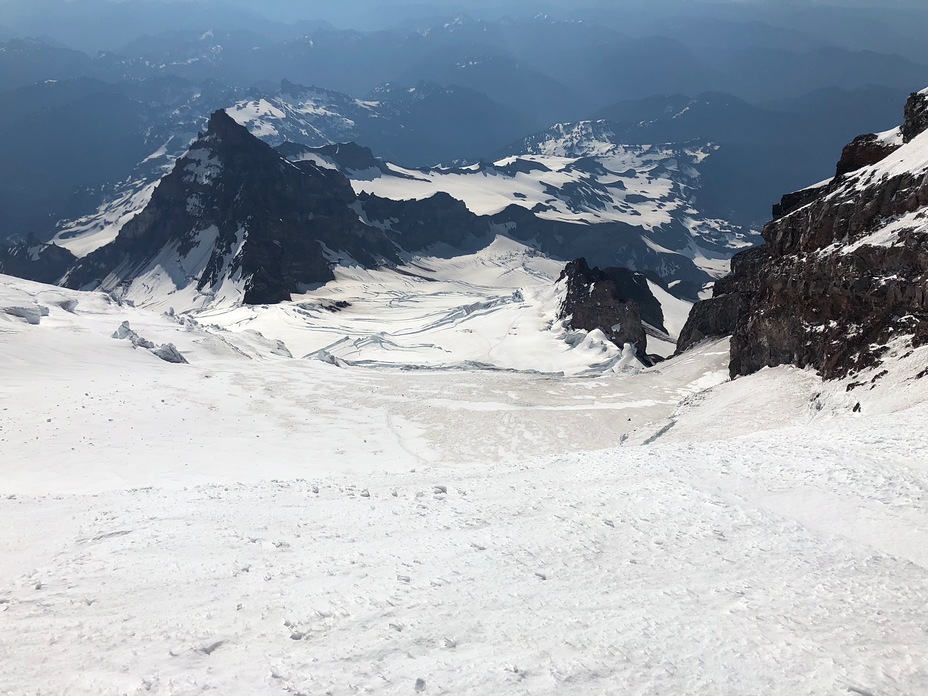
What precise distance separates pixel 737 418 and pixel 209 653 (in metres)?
23.3

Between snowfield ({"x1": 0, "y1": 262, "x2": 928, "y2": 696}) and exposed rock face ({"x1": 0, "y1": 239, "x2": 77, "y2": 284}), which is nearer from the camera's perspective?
snowfield ({"x1": 0, "y1": 262, "x2": 928, "y2": 696})

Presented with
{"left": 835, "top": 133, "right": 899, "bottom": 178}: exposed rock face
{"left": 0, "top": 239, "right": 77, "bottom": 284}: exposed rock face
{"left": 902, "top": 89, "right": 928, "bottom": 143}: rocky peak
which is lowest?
{"left": 0, "top": 239, "right": 77, "bottom": 284}: exposed rock face

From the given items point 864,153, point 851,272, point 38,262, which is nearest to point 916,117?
point 864,153

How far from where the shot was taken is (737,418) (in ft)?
86.9

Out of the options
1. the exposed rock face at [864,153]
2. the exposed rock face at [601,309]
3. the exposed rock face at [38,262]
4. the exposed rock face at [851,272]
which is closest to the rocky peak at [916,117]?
the exposed rock face at [851,272]

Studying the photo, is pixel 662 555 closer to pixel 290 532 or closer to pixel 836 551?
pixel 836 551

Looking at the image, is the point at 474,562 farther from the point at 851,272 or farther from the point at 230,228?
the point at 230,228

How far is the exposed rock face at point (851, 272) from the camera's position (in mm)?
24109

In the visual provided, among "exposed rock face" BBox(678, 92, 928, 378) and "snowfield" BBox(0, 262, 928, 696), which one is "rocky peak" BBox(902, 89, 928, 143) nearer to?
"exposed rock face" BBox(678, 92, 928, 378)

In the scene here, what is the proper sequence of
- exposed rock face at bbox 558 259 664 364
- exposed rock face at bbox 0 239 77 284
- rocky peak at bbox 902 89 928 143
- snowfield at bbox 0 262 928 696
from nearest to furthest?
1. snowfield at bbox 0 262 928 696
2. rocky peak at bbox 902 89 928 143
3. exposed rock face at bbox 558 259 664 364
4. exposed rock face at bbox 0 239 77 284

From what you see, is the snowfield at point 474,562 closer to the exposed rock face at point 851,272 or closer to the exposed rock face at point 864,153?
the exposed rock face at point 851,272

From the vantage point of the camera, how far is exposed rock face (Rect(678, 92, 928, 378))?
79.1 ft

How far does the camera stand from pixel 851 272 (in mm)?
27047

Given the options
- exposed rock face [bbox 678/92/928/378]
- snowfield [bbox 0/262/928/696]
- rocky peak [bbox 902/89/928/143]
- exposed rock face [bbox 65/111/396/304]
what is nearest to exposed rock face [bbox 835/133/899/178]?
exposed rock face [bbox 678/92/928/378]
